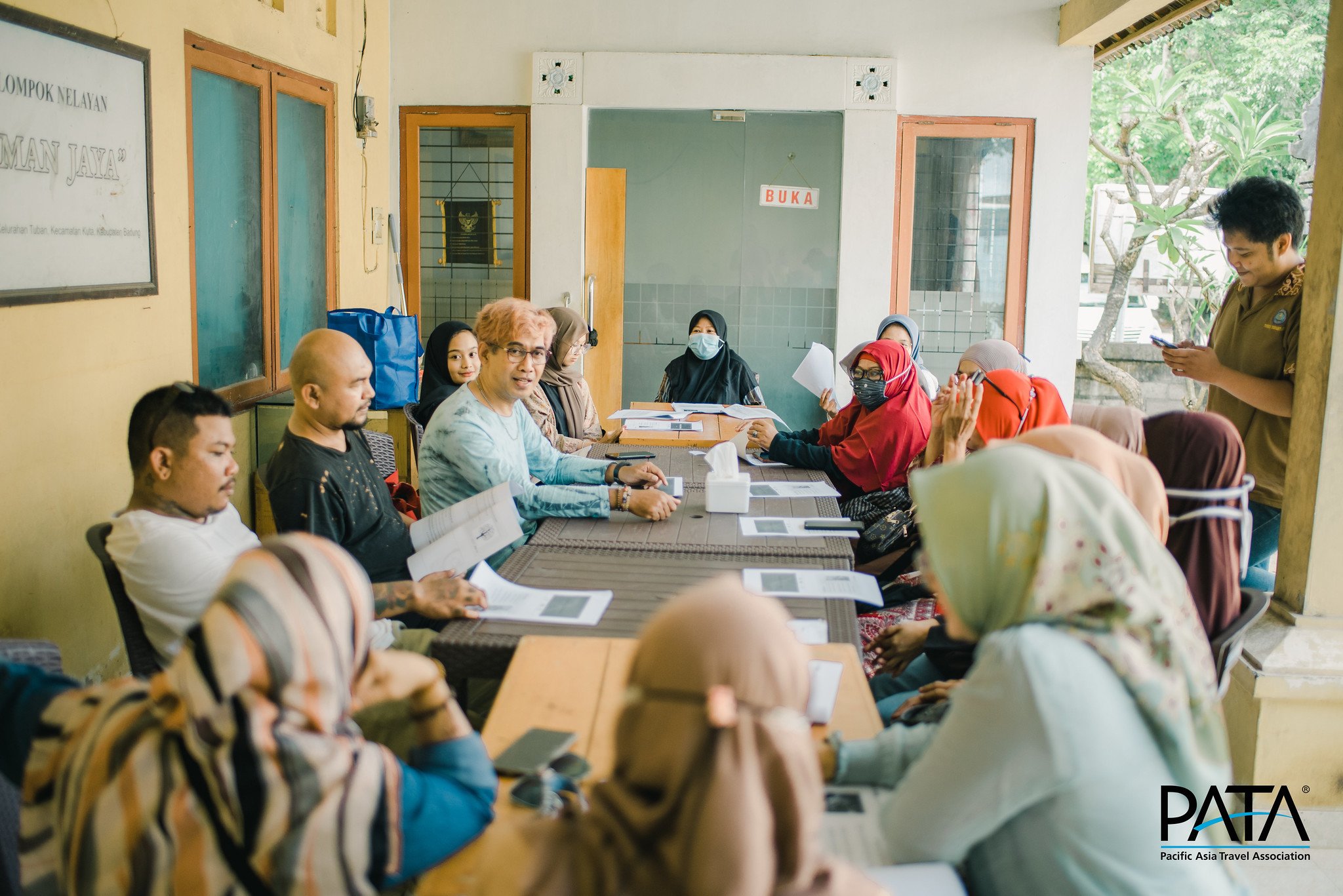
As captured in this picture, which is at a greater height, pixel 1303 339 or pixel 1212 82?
pixel 1212 82

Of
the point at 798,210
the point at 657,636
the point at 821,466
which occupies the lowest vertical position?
the point at 821,466

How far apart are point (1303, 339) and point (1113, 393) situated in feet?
25.6

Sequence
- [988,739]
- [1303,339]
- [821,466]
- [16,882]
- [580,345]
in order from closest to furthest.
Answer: [988,739] < [16,882] < [1303,339] < [821,466] < [580,345]

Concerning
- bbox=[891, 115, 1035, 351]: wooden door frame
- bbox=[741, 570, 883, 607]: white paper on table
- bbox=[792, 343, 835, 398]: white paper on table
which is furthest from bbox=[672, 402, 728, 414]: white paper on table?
bbox=[741, 570, 883, 607]: white paper on table

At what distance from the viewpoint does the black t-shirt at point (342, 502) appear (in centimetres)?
271

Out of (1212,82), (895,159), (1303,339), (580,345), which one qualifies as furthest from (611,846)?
(1212,82)

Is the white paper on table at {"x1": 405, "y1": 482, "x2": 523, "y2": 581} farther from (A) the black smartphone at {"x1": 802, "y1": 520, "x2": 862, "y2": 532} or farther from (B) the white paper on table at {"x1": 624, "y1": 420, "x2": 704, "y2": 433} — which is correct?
(B) the white paper on table at {"x1": 624, "y1": 420, "x2": 704, "y2": 433}

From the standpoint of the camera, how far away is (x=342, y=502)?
2.79 meters

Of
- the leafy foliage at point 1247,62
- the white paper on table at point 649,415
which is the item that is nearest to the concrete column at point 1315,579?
the white paper on table at point 649,415

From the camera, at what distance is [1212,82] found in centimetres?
1284

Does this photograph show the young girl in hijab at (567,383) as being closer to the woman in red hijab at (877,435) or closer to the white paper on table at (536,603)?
the woman in red hijab at (877,435)

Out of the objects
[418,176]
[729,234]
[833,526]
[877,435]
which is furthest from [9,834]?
[729,234]

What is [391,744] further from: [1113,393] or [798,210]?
[1113,393]

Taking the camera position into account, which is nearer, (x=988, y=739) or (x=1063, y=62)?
(x=988, y=739)
